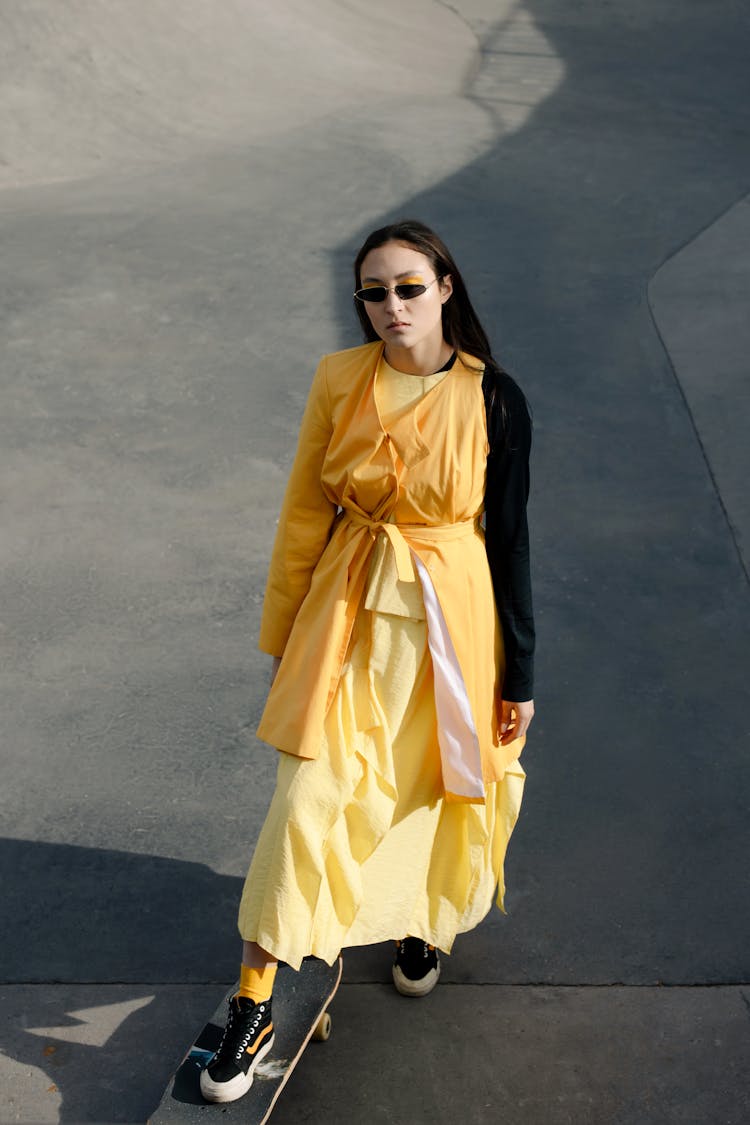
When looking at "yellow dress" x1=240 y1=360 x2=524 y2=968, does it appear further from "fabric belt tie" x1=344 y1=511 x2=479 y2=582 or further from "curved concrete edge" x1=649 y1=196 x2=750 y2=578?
"curved concrete edge" x1=649 y1=196 x2=750 y2=578

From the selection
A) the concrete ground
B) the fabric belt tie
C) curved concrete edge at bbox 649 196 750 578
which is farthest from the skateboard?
curved concrete edge at bbox 649 196 750 578

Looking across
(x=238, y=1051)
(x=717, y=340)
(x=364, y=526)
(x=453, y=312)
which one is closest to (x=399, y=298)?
(x=453, y=312)

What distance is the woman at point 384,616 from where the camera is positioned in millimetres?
3139

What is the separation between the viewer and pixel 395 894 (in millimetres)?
3404

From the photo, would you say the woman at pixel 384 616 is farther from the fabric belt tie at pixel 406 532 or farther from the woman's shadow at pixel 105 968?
the woman's shadow at pixel 105 968

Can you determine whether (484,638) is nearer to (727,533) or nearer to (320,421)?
(320,421)

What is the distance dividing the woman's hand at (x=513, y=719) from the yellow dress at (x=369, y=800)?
0.45 ft

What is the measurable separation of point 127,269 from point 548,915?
6159 millimetres

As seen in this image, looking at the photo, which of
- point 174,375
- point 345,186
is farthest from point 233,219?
point 174,375

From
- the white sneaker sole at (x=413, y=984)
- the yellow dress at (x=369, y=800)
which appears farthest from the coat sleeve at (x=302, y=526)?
the white sneaker sole at (x=413, y=984)

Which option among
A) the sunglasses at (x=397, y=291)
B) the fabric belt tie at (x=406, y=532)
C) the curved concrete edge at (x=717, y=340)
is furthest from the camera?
the curved concrete edge at (x=717, y=340)

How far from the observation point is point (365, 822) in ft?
10.7

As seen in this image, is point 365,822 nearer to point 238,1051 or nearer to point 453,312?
point 238,1051

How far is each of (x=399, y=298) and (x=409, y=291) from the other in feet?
0.09
